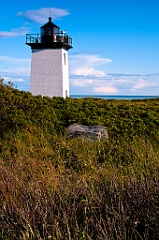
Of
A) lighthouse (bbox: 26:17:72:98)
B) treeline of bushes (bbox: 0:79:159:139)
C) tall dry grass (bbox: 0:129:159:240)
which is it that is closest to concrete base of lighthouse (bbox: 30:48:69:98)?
lighthouse (bbox: 26:17:72:98)

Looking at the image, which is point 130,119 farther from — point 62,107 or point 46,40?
point 46,40

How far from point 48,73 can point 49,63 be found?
0.84 m

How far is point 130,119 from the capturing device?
46.1 feet

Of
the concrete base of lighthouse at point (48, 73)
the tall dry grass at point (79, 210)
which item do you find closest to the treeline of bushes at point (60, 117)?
the tall dry grass at point (79, 210)

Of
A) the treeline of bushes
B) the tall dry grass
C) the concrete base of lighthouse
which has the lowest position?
the tall dry grass

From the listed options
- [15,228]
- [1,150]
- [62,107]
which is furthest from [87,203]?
[62,107]

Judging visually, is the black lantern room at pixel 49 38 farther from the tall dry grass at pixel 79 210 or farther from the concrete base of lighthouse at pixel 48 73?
the tall dry grass at pixel 79 210

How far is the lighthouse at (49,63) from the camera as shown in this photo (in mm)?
28500

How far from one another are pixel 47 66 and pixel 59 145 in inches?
819

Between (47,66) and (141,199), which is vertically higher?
(47,66)

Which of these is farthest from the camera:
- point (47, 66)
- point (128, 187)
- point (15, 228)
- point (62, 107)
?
point (47, 66)

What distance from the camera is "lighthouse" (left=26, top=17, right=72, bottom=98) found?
28.5 meters

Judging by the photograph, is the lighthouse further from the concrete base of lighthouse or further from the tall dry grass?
the tall dry grass

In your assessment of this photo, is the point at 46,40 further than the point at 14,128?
Yes
